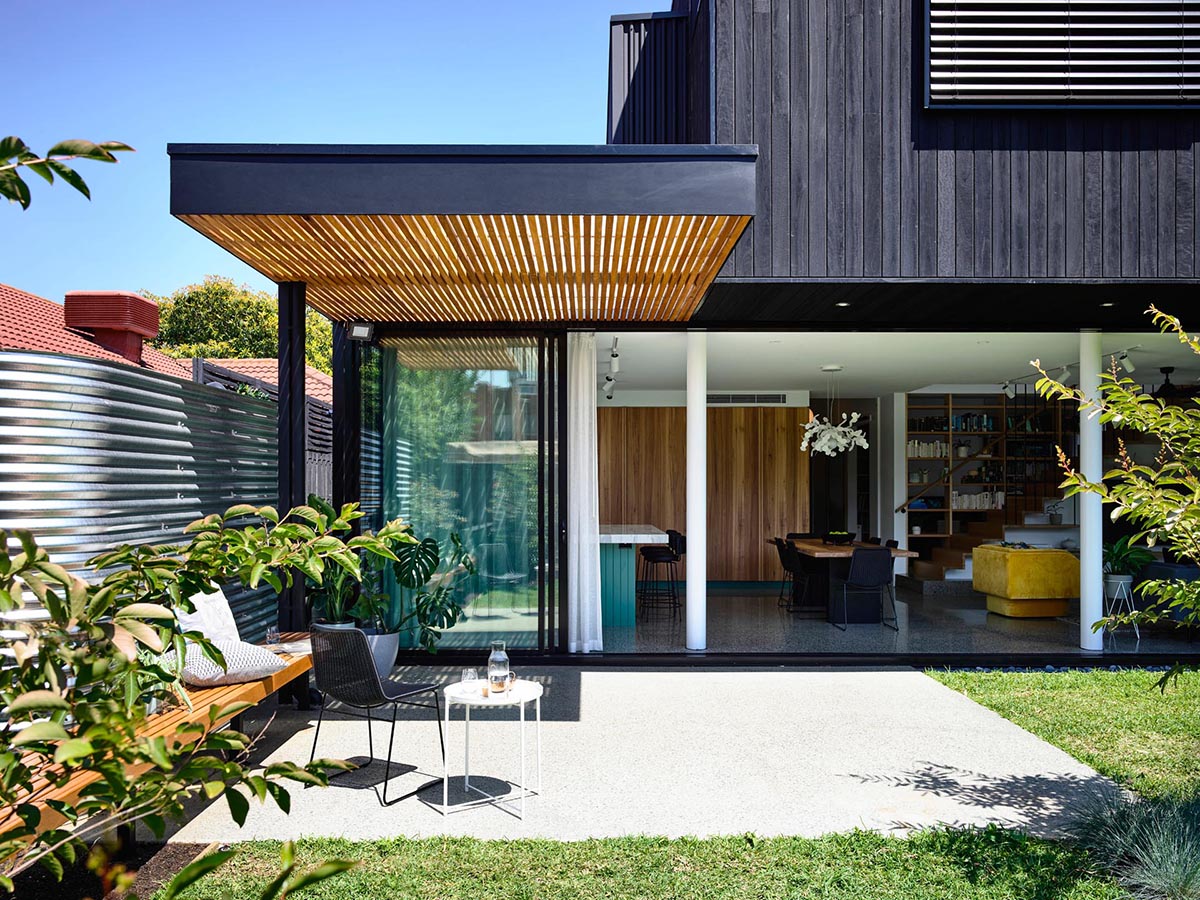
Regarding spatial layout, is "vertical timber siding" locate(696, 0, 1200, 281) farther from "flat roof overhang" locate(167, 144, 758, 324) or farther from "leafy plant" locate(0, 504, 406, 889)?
"leafy plant" locate(0, 504, 406, 889)

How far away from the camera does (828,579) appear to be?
1141 cm

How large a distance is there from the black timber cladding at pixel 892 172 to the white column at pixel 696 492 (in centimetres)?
178

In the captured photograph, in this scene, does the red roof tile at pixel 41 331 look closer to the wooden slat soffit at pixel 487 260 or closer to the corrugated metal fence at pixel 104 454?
the wooden slat soffit at pixel 487 260

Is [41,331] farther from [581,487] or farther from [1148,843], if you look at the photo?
[1148,843]

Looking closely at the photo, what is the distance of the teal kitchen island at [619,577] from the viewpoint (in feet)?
33.0

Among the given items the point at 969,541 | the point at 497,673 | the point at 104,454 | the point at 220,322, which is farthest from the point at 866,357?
the point at 220,322

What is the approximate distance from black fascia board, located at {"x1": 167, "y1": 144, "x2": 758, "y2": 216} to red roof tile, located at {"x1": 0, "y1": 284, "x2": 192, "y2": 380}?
254 inches

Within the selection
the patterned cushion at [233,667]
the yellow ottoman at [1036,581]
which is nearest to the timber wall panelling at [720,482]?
the yellow ottoman at [1036,581]

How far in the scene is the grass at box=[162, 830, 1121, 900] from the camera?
11.9 feet

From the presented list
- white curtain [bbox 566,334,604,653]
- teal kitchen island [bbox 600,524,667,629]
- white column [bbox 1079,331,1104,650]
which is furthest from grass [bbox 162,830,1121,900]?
teal kitchen island [bbox 600,524,667,629]

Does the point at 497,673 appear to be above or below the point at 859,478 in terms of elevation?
below

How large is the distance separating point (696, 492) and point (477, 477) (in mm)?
1971

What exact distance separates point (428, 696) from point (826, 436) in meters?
7.07

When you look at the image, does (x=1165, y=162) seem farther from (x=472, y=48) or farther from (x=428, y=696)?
(x=472, y=48)
